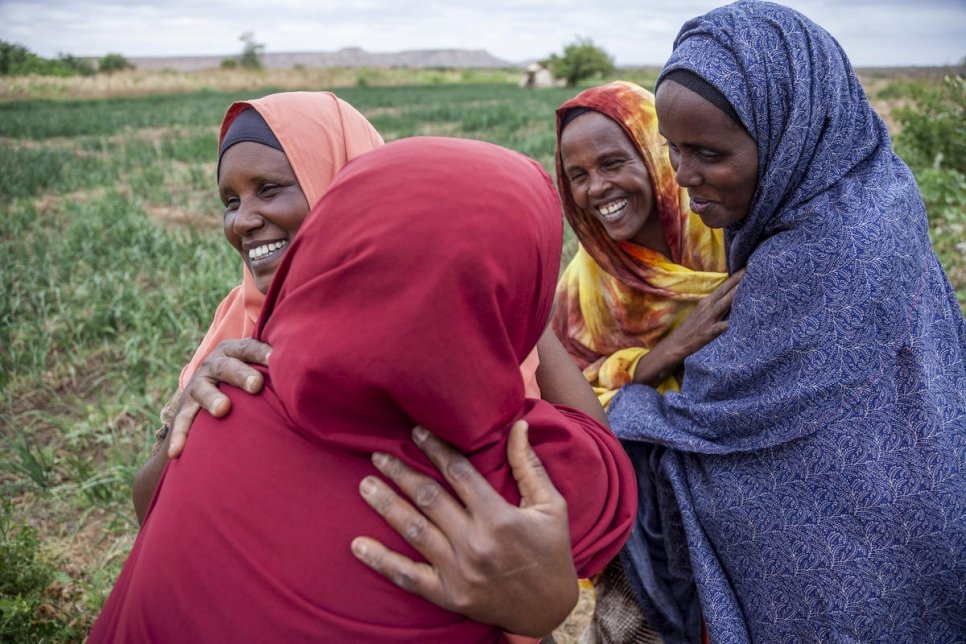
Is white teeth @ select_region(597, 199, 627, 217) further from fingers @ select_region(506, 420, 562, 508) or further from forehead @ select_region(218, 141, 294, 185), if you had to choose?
fingers @ select_region(506, 420, 562, 508)

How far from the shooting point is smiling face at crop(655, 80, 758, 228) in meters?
1.66

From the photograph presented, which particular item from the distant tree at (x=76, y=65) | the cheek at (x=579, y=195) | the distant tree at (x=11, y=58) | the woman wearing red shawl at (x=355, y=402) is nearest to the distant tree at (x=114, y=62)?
the distant tree at (x=76, y=65)

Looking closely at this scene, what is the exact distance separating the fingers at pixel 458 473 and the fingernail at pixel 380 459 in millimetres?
54

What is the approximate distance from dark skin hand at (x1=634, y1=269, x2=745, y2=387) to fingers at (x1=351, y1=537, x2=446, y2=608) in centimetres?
119

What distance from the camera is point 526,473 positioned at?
1.09 metres

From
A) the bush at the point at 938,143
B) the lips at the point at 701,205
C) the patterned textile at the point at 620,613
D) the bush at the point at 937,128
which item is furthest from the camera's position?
the bush at the point at 937,128

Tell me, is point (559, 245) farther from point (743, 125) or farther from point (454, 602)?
point (743, 125)

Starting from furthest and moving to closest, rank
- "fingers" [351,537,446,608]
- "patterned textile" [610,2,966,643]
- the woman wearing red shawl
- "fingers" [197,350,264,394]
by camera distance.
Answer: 1. "patterned textile" [610,2,966,643]
2. "fingers" [197,350,264,394]
3. "fingers" [351,537,446,608]
4. the woman wearing red shawl

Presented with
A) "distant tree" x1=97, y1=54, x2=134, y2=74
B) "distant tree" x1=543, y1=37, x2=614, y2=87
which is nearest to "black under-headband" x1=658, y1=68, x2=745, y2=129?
"distant tree" x1=543, y1=37, x2=614, y2=87

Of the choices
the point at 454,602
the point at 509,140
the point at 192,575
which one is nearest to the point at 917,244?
the point at 454,602

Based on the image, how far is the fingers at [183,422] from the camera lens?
1311 mm

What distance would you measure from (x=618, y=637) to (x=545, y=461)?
49.7 inches

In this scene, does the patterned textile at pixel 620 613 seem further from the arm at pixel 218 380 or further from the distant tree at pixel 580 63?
the distant tree at pixel 580 63

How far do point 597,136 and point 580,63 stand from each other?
60456 mm
